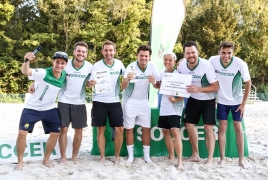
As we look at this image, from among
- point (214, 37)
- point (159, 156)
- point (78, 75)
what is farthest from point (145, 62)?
point (214, 37)

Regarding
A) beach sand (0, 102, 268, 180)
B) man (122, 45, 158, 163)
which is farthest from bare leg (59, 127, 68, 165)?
man (122, 45, 158, 163)

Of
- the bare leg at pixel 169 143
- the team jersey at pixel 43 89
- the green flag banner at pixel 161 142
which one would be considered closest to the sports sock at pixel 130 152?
the green flag banner at pixel 161 142

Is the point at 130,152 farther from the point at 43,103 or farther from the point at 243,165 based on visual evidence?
the point at 243,165

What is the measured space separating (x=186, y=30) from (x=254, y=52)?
706 cm

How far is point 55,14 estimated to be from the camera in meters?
25.8

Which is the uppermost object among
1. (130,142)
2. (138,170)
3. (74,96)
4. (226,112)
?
(74,96)

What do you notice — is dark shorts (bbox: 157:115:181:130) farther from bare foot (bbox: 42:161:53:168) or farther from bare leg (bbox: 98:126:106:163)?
bare foot (bbox: 42:161:53:168)

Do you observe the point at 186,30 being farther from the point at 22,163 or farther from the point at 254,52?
the point at 22,163

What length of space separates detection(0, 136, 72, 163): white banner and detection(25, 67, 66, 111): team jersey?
79 cm

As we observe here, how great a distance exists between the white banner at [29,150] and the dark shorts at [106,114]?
0.69 metres

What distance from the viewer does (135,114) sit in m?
4.66

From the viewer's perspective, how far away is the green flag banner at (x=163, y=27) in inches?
305

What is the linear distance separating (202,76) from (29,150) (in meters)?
2.80

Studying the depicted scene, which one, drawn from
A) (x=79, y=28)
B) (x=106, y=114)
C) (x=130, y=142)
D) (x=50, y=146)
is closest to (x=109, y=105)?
(x=106, y=114)
